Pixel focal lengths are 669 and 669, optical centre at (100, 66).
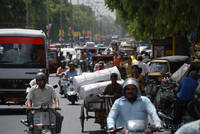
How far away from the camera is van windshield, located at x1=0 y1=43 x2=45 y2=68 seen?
20703 millimetres

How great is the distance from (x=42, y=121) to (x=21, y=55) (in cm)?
1050

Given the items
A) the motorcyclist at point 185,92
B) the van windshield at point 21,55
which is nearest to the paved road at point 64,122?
the van windshield at point 21,55

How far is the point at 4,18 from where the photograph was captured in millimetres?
74500

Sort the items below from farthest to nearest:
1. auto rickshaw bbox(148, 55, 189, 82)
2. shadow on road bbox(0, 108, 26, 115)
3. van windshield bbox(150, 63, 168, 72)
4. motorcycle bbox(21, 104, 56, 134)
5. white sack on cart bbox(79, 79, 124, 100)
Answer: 1. van windshield bbox(150, 63, 168, 72)
2. auto rickshaw bbox(148, 55, 189, 82)
3. shadow on road bbox(0, 108, 26, 115)
4. white sack on cart bbox(79, 79, 124, 100)
5. motorcycle bbox(21, 104, 56, 134)

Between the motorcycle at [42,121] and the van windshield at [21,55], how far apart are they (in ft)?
33.5

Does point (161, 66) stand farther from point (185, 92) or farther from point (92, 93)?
point (185, 92)

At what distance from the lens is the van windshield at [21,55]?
20703mm

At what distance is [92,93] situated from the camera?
1511cm

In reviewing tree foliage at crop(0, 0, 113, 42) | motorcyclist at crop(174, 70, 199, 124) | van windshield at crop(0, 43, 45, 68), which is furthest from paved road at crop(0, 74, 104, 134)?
tree foliage at crop(0, 0, 113, 42)

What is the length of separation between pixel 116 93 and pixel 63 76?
12086 millimetres

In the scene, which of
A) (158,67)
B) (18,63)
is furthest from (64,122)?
(158,67)

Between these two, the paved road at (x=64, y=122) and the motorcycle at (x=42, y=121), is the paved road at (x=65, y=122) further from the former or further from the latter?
the motorcycle at (x=42, y=121)

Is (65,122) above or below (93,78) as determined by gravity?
below

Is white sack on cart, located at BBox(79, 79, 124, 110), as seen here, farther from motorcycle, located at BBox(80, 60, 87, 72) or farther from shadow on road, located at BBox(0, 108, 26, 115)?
motorcycle, located at BBox(80, 60, 87, 72)
